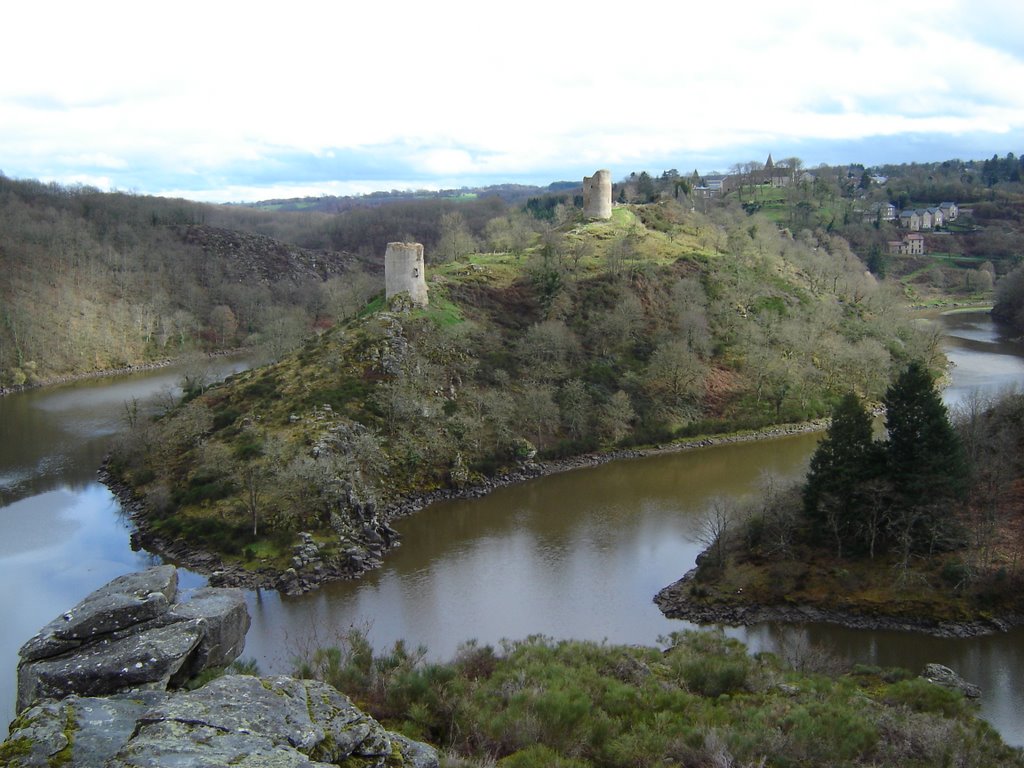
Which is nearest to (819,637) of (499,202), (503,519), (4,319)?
(503,519)

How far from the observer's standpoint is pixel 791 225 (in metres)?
88.4

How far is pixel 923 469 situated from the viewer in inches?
861

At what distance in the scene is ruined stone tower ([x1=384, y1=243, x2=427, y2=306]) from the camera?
4006cm

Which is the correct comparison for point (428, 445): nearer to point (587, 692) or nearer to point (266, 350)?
point (266, 350)

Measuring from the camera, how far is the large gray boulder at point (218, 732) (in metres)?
6.57

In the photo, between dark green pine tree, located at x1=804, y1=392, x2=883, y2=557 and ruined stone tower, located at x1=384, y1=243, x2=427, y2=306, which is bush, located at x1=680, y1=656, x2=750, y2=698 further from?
ruined stone tower, located at x1=384, y1=243, x2=427, y2=306

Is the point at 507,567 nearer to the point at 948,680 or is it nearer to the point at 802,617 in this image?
the point at 802,617

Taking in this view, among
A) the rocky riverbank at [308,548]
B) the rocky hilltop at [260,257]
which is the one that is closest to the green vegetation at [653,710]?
the rocky riverbank at [308,548]

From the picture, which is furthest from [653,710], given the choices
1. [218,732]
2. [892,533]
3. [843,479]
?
[892,533]

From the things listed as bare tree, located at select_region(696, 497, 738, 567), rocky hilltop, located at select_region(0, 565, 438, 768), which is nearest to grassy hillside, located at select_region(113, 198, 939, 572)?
bare tree, located at select_region(696, 497, 738, 567)

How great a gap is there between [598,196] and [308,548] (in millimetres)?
40107

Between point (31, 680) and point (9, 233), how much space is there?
77.0m

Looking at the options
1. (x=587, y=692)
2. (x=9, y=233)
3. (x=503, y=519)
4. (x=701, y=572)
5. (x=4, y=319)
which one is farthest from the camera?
(x=9, y=233)

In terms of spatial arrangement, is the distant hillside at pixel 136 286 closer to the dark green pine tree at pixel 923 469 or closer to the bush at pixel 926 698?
the dark green pine tree at pixel 923 469
